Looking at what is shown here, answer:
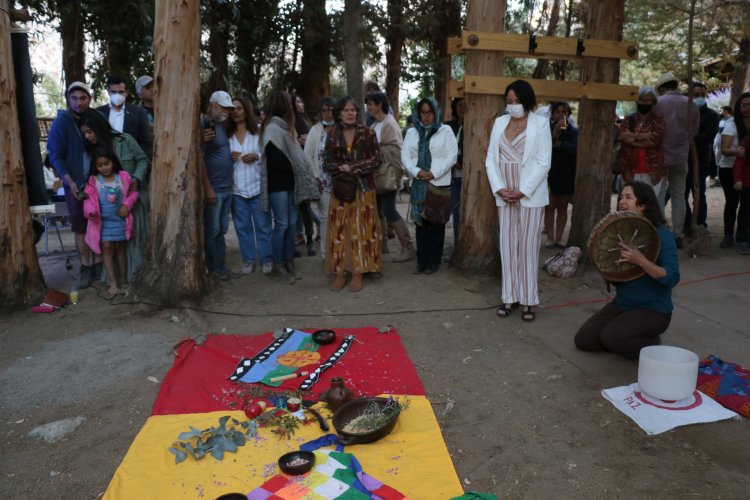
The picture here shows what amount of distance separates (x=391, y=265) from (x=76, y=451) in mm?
3821

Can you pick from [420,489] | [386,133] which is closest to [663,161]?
[386,133]

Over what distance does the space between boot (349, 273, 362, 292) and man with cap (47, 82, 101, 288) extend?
8.53ft

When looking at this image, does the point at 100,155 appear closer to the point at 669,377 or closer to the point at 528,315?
the point at 528,315

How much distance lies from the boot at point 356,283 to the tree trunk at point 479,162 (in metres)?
0.99

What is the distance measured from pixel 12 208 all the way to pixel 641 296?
5182 millimetres

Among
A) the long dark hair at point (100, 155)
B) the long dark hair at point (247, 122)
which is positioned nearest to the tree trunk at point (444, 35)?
the long dark hair at point (247, 122)

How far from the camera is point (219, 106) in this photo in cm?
565

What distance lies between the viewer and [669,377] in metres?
3.22

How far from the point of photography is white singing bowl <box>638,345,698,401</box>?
3.20 m

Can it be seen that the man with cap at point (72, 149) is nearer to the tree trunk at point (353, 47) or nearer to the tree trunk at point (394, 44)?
the tree trunk at point (353, 47)

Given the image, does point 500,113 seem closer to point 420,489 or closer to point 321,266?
point 321,266

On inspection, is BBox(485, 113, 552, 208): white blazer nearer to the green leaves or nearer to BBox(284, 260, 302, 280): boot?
BBox(284, 260, 302, 280): boot

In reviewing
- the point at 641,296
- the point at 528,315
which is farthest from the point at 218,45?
the point at 641,296

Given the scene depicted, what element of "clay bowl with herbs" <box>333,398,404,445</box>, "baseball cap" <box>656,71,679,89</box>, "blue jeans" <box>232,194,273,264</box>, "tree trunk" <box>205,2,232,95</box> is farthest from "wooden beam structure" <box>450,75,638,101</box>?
"tree trunk" <box>205,2,232,95</box>
